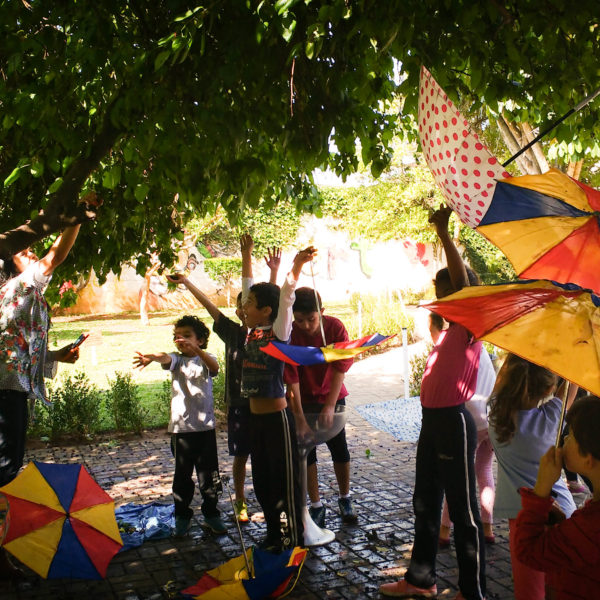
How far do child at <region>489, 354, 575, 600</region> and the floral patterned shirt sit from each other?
113 inches

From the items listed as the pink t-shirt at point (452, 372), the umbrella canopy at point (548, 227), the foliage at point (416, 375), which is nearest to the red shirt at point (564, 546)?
the umbrella canopy at point (548, 227)

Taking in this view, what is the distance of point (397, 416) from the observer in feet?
33.4

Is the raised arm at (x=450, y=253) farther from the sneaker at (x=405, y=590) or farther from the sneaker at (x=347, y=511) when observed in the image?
the sneaker at (x=347, y=511)

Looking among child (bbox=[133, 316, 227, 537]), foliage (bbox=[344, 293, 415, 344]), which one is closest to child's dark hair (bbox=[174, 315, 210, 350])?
child (bbox=[133, 316, 227, 537])

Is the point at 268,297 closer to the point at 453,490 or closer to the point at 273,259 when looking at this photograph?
the point at 273,259

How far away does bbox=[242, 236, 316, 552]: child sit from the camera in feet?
14.5

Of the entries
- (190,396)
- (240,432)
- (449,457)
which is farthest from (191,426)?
(449,457)

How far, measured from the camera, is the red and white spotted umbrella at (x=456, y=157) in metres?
3.23

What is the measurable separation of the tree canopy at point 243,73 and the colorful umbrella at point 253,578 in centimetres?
224

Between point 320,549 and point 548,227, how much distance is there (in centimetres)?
309

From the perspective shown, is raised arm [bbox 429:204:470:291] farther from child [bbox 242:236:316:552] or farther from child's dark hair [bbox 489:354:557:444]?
child [bbox 242:236:316:552]

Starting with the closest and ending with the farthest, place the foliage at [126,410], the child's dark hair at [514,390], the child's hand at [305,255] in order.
Result: the child's dark hair at [514,390] → the child's hand at [305,255] → the foliage at [126,410]

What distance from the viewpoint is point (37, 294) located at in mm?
4270

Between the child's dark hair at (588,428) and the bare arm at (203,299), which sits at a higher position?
the bare arm at (203,299)
